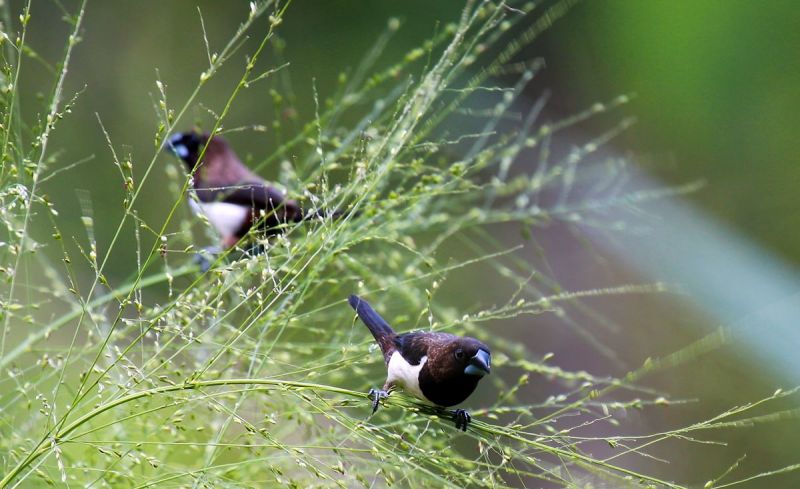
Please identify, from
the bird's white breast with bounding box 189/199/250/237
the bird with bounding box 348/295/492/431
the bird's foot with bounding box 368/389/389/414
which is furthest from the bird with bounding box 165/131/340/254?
the bird's foot with bounding box 368/389/389/414

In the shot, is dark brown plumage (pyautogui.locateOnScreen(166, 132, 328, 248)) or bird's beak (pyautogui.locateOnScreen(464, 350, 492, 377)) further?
dark brown plumage (pyautogui.locateOnScreen(166, 132, 328, 248))

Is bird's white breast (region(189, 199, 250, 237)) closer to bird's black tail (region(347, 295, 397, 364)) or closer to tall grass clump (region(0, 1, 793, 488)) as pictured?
tall grass clump (region(0, 1, 793, 488))

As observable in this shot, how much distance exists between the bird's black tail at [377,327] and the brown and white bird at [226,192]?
0.34 m

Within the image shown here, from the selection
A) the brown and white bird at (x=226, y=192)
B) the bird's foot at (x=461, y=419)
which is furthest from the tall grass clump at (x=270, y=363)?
the brown and white bird at (x=226, y=192)

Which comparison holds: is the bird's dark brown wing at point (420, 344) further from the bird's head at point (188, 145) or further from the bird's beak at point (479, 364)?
the bird's head at point (188, 145)

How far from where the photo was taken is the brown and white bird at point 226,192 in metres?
1.67

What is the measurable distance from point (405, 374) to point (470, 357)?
0.08 meters

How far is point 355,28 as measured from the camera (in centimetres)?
387

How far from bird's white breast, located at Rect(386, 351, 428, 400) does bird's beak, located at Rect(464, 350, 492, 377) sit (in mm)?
57

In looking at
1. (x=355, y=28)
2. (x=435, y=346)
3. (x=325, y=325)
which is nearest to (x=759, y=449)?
(x=325, y=325)

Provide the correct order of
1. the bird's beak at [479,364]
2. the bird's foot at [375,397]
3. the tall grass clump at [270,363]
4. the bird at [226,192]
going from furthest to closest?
the bird at [226,192] < the bird's beak at [479,364] < the bird's foot at [375,397] < the tall grass clump at [270,363]

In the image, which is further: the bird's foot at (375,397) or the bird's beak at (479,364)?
the bird's beak at (479,364)

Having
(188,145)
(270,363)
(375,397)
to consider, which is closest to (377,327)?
(270,363)

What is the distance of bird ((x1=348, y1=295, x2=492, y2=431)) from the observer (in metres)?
1.09
